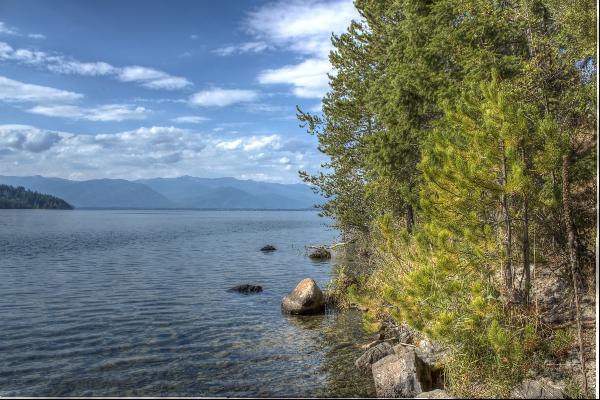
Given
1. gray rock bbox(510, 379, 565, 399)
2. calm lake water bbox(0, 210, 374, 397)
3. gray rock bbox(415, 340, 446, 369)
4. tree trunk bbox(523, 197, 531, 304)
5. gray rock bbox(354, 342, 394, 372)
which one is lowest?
calm lake water bbox(0, 210, 374, 397)

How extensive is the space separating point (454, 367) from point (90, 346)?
13.7 m

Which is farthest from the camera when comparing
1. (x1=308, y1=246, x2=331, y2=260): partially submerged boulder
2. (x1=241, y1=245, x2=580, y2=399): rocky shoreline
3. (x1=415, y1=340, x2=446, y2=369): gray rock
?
(x1=308, y1=246, x2=331, y2=260): partially submerged boulder

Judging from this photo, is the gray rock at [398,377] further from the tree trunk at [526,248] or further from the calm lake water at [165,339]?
the tree trunk at [526,248]

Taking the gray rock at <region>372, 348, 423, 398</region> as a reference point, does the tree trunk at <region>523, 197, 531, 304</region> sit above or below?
above

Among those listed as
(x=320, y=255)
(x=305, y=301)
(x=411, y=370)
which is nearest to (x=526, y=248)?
(x=411, y=370)

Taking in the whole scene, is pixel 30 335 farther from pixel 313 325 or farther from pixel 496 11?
pixel 496 11

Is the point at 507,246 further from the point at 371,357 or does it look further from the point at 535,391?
the point at 371,357

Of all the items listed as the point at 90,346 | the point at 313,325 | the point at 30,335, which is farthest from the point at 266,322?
the point at 30,335

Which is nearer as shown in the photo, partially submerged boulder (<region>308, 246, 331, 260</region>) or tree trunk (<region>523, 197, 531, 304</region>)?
tree trunk (<region>523, 197, 531, 304</region>)

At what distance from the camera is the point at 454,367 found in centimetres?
1154

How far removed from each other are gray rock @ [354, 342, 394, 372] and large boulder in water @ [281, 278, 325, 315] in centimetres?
833

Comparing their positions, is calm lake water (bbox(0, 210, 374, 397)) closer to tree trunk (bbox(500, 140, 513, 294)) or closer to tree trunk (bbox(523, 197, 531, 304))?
tree trunk (bbox(500, 140, 513, 294))

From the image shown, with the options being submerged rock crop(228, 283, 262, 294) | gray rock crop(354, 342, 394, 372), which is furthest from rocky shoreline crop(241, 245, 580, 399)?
submerged rock crop(228, 283, 262, 294)

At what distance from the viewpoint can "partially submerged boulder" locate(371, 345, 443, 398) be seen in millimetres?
12266
